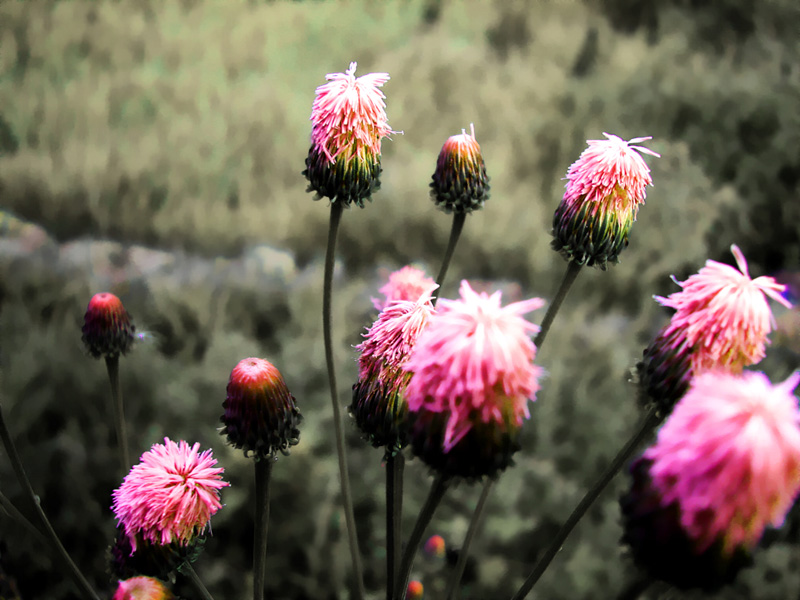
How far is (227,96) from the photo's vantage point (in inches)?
146

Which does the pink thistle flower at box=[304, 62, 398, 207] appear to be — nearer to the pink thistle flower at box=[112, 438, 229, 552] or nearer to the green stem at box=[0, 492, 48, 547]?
the pink thistle flower at box=[112, 438, 229, 552]

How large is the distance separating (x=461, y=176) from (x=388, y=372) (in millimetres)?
388

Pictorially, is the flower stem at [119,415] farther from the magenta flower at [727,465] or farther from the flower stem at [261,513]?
the magenta flower at [727,465]

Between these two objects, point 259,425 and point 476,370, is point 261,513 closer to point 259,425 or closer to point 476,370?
point 259,425

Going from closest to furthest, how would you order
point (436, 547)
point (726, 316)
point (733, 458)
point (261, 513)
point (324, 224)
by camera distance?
point (733, 458), point (726, 316), point (261, 513), point (436, 547), point (324, 224)

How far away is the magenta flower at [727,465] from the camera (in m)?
0.33

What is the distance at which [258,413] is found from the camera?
25.1 inches

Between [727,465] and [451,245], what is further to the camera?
[451,245]

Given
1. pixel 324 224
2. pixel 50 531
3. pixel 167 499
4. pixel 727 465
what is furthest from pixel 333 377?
pixel 324 224

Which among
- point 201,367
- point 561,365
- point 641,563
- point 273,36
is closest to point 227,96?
point 273,36

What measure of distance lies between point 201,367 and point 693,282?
182 cm

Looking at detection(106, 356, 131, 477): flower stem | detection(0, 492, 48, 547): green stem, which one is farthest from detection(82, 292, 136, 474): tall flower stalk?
detection(0, 492, 48, 547): green stem

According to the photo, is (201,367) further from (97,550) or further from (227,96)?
(227,96)

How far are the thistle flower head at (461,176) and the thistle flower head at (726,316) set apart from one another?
14.7 inches
